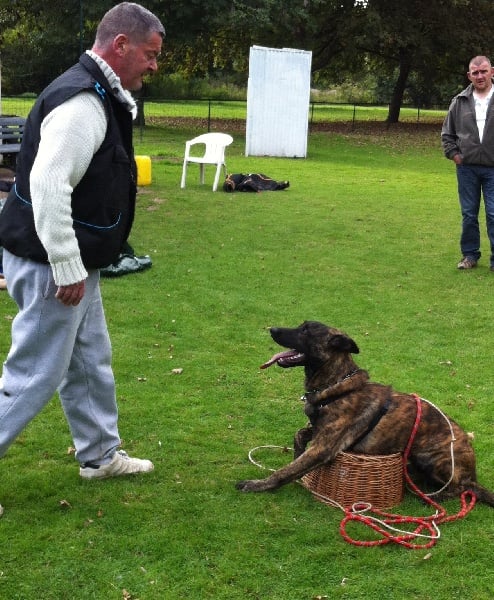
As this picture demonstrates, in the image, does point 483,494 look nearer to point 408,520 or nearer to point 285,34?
point 408,520

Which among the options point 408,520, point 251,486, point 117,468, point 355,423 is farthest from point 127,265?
point 408,520

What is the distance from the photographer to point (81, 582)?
3268 mm

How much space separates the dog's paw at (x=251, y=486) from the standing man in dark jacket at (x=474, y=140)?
581cm

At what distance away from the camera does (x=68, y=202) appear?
312 cm

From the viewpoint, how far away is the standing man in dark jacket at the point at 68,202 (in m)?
3.11

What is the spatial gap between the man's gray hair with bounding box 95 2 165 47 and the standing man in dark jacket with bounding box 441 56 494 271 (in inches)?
238

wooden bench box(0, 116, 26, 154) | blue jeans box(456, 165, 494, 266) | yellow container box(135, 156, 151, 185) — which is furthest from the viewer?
yellow container box(135, 156, 151, 185)

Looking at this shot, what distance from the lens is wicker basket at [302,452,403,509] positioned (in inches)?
153

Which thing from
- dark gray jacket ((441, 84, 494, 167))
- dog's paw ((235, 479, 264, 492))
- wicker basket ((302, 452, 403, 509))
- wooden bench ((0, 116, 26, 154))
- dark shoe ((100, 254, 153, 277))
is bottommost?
dark shoe ((100, 254, 153, 277))

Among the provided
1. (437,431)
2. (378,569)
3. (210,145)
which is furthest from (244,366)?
(210,145)

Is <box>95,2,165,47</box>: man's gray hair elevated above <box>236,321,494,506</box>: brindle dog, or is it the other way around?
<box>95,2,165,47</box>: man's gray hair

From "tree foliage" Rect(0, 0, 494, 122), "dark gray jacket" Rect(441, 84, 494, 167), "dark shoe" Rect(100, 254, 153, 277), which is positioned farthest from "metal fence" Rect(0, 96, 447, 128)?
"dark gray jacket" Rect(441, 84, 494, 167)

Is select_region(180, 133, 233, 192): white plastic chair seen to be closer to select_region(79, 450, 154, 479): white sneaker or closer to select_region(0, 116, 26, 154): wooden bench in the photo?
select_region(0, 116, 26, 154): wooden bench

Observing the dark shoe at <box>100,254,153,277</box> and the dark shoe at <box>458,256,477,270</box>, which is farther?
the dark shoe at <box>458,256,477,270</box>
